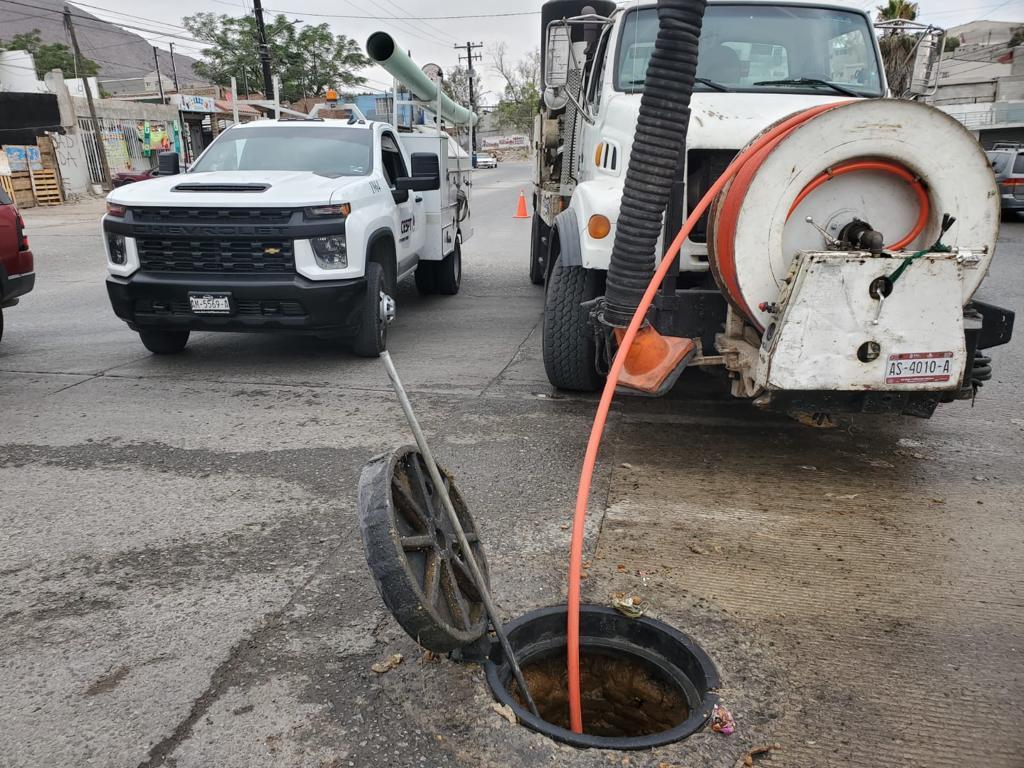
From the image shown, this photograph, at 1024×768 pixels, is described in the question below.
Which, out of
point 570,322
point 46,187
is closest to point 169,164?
point 570,322

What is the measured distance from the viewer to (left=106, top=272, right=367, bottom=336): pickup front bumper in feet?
19.5

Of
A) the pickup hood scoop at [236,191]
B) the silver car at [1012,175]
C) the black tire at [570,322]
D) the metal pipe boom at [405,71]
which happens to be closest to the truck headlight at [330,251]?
the pickup hood scoop at [236,191]

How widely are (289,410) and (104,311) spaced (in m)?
4.81

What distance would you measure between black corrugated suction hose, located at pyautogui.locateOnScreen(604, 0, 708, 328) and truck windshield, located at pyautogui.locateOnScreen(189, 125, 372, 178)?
405 centimetres

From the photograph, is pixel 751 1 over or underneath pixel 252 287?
over

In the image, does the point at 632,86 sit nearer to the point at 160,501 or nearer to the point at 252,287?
the point at 252,287

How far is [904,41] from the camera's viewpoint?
7.58 meters

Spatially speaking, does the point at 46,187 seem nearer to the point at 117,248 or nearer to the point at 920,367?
the point at 117,248

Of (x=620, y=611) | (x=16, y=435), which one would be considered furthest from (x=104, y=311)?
(x=620, y=611)

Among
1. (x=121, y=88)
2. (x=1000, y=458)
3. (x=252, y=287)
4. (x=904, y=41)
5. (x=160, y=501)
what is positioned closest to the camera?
(x=160, y=501)

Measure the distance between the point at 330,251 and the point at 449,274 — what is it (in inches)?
147

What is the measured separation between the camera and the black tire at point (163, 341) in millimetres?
6672

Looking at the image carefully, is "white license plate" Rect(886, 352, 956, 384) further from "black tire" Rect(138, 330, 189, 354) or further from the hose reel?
"black tire" Rect(138, 330, 189, 354)

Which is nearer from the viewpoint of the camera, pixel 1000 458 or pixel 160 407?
pixel 1000 458
